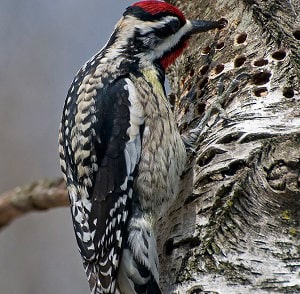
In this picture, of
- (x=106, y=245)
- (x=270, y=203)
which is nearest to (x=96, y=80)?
(x=106, y=245)

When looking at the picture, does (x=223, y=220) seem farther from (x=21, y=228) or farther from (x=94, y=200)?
(x=21, y=228)

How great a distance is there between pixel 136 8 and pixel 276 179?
130 centimetres

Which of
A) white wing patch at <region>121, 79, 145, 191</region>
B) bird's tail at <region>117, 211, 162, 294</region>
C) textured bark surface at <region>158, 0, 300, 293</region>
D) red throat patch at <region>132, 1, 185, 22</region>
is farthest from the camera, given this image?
red throat patch at <region>132, 1, 185, 22</region>

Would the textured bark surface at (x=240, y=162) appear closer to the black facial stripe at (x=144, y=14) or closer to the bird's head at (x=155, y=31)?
the bird's head at (x=155, y=31)

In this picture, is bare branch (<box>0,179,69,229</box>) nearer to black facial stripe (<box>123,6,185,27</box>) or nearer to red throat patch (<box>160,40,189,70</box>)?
red throat patch (<box>160,40,189,70</box>)

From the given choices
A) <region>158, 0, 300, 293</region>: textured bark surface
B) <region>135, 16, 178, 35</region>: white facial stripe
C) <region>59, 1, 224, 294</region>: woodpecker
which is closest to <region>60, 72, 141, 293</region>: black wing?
<region>59, 1, 224, 294</region>: woodpecker

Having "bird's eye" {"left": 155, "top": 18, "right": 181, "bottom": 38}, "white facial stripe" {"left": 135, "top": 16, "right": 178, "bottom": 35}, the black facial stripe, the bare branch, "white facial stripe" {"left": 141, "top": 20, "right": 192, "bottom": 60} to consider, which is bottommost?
the bare branch

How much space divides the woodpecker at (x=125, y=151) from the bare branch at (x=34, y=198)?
0.49 meters

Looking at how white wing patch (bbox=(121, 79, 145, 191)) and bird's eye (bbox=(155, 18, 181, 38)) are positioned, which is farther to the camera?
bird's eye (bbox=(155, 18, 181, 38))

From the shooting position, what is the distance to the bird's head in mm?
3988

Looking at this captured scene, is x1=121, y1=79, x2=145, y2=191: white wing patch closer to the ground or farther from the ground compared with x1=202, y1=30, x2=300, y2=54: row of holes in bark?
closer to the ground

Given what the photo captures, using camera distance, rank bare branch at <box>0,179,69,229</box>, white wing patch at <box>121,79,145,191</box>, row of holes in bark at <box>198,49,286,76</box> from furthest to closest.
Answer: bare branch at <box>0,179,69,229</box>
row of holes in bark at <box>198,49,286,76</box>
white wing patch at <box>121,79,145,191</box>

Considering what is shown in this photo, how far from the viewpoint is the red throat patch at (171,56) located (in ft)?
13.2

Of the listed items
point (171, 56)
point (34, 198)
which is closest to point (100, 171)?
point (171, 56)
